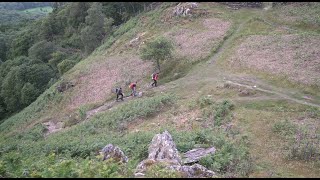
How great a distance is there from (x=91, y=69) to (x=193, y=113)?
83.0 feet

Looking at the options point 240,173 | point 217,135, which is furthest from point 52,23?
point 240,173

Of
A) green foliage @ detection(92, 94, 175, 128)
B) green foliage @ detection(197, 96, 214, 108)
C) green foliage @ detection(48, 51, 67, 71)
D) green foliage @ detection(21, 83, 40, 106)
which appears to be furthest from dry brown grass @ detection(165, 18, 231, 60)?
green foliage @ detection(48, 51, 67, 71)

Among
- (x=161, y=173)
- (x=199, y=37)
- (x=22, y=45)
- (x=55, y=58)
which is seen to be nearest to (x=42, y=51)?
(x=55, y=58)

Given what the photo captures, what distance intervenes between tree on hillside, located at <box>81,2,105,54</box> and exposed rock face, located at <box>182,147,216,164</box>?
48.4 meters

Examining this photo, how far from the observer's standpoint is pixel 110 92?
41.8 m

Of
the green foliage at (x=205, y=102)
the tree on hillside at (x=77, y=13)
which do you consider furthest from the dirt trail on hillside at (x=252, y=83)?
the tree on hillside at (x=77, y=13)

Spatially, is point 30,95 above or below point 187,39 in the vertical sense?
below

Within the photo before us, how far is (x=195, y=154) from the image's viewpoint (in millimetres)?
18812

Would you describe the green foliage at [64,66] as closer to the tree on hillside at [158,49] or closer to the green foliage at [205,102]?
the tree on hillside at [158,49]

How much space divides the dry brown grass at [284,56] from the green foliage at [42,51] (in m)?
46.7

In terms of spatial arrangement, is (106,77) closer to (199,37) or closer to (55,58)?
(199,37)

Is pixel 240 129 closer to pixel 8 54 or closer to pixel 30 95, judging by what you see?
pixel 30 95

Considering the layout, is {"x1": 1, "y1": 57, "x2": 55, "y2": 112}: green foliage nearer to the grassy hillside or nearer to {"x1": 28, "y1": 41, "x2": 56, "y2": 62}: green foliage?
{"x1": 28, "y1": 41, "x2": 56, "y2": 62}: green foliage

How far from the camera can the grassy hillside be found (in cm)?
1892
